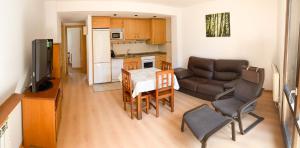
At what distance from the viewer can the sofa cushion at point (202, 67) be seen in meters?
5.22

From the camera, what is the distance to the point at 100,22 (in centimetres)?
653

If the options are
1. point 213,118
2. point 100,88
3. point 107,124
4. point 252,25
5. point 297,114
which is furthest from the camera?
point 100,88

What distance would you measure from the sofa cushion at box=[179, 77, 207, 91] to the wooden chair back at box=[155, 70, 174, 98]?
40.8 inches

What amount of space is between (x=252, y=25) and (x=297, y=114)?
10.8 ft

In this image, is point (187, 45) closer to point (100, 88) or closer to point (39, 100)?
point (100, 88)

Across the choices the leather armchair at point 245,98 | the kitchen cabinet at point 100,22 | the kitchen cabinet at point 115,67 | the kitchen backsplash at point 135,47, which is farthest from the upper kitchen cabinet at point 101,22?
the leather armchair at point 245,98

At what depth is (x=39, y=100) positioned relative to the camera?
8.57ft

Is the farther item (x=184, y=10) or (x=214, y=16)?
(x=184, y=10)

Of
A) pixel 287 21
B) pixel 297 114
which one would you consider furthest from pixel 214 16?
pixel 297 114

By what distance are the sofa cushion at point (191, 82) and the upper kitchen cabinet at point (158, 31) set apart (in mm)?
2805

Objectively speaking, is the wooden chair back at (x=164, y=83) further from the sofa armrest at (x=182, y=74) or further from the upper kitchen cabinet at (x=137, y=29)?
the upper kitchen cabinet at (x=137, y=29)

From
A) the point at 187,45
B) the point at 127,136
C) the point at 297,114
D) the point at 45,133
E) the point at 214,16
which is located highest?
the point at 214,16

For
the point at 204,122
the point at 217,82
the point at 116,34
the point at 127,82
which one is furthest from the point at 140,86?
the point at 116,34

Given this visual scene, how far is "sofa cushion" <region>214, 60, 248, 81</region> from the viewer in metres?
4.69
